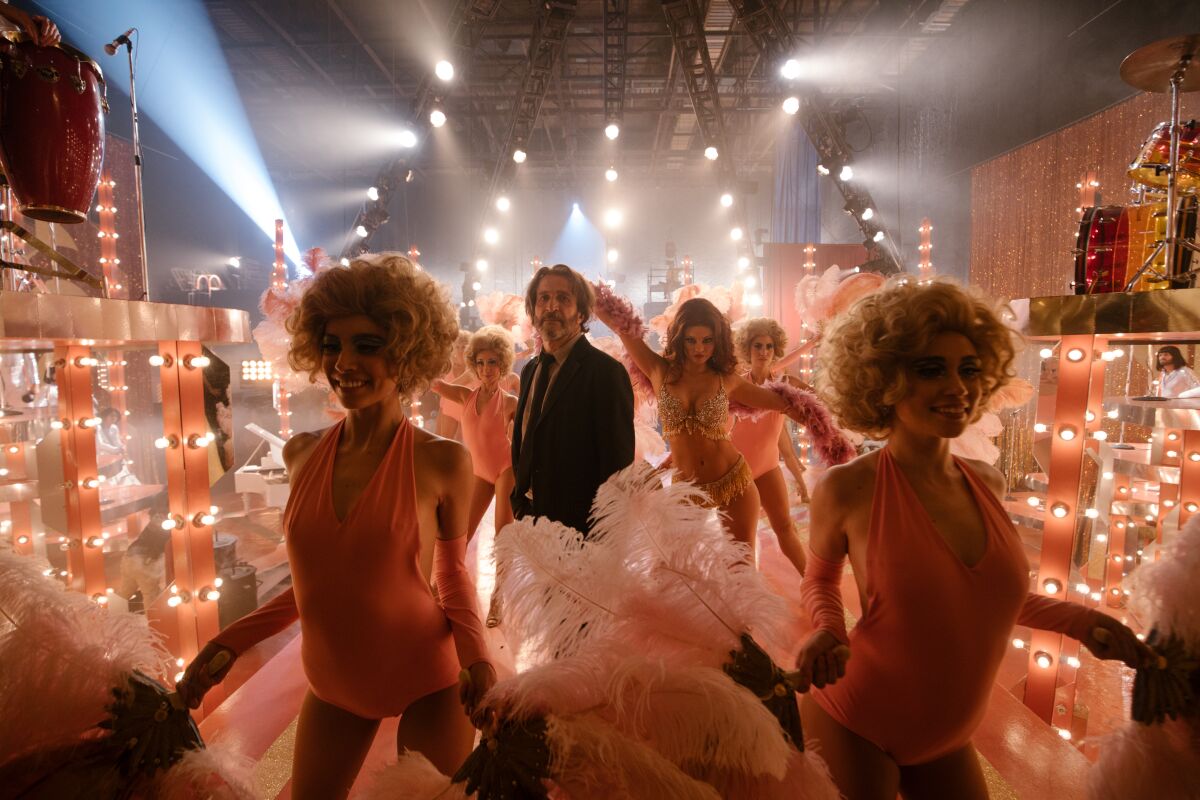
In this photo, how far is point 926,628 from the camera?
119 centimetres

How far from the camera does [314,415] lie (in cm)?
1192

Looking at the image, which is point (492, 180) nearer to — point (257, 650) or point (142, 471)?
point (142, 471)

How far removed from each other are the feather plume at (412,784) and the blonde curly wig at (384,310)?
2.84 ft

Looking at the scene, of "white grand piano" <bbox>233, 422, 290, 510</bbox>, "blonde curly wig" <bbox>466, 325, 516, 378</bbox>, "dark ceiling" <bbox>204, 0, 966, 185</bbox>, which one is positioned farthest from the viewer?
"dark ceiling" <bbox>204, 0, 966, 185</bbox>

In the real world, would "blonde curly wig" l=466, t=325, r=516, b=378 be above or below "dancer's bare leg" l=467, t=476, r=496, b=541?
above

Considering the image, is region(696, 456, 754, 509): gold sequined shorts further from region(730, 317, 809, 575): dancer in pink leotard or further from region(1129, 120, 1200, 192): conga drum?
region(1129, 120, 1200, 192): conga drum

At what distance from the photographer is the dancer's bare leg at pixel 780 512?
381cm

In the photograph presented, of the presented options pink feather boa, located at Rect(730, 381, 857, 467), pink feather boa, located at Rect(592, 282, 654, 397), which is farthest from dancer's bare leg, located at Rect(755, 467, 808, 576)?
pink feather boa, located at Rect(592, 282, 654, 397)

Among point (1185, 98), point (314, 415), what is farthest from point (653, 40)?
point (314, 415)

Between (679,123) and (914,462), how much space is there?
16.6 m

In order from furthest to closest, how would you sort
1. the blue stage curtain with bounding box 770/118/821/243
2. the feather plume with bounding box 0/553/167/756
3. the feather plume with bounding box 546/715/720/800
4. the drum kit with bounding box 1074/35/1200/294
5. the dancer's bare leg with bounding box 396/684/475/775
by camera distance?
the blue stage curtain with bounding box 770/118/821/243 < the drum kit with bounding box 1074/35/1200/294 < the dancer's bare leg with bounding box 396/684/475/775 < the feather plume with bounding box 0/553/167/756 < the feather plume with bounding box 546/715/720/800

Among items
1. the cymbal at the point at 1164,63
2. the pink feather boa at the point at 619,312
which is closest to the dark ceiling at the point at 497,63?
the pink feather boa at the point at 619,312

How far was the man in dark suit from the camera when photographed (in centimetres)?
228

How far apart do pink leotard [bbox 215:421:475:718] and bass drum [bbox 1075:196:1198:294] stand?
2.76 meters
